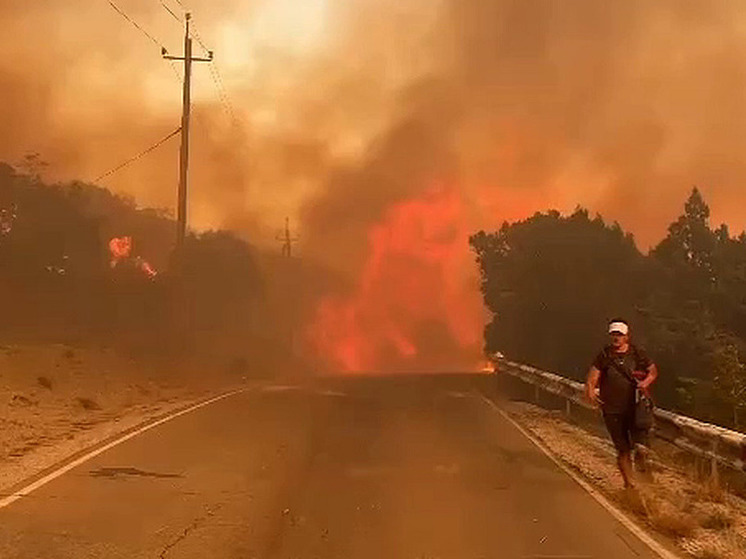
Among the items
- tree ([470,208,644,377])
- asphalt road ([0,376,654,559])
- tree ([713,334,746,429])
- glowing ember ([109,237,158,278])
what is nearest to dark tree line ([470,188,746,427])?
tree ([470,208,644,377])

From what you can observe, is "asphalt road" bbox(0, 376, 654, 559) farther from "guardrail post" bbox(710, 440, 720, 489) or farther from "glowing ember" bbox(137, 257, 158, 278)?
"glowing ember" bbox(137, 257, 158, 278)

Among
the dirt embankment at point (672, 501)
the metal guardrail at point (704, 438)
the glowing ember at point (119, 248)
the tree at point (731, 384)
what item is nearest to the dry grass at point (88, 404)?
the dirt embankment at point (672, 501)

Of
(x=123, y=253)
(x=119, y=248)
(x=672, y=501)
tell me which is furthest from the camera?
(x=119, y=248)

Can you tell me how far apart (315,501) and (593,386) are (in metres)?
3.14

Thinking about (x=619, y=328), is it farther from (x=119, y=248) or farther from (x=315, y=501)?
Answer: (x=119, y=248)

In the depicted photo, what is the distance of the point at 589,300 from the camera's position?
51.2 meters

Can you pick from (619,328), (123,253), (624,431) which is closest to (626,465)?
(624,431)

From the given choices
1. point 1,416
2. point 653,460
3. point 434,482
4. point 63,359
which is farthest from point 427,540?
point 63,359

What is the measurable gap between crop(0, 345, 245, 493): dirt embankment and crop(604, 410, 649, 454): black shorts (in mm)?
6317

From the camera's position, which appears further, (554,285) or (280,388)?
(554,285)

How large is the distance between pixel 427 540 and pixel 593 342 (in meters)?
43.3

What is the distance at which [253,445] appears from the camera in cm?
1364

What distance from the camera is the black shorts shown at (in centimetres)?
1038

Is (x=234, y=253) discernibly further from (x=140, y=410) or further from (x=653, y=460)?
(x=653, y=460)
